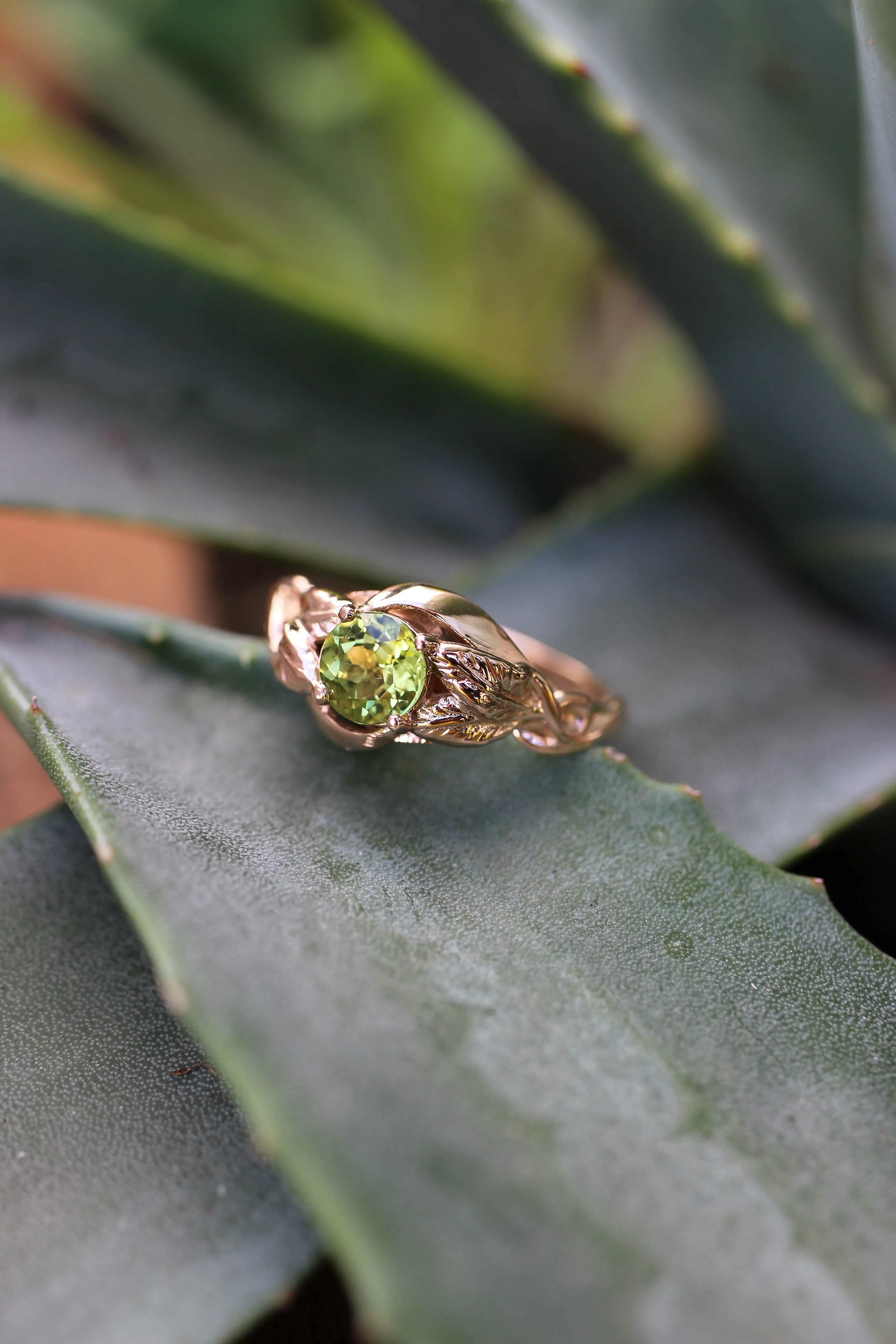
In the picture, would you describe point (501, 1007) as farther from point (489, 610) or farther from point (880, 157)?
point (880, 157)

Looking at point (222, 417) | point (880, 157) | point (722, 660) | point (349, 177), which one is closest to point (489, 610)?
point (722, 660)

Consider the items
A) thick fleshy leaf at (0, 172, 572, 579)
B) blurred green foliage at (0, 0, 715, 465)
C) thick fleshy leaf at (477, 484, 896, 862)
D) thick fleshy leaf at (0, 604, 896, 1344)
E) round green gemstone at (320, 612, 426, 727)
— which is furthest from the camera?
blurred green foliage at (0, 0, 715, 465)

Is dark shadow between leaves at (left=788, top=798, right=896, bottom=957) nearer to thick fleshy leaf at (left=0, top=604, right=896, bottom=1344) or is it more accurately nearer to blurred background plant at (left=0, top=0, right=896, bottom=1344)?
blurred background plant at (left=0, top=0, right=896, bottom=1344)

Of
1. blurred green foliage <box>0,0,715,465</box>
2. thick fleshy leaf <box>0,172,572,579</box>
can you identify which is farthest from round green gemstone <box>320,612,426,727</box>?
blurred green foliage <box>0,0,715,465</box>

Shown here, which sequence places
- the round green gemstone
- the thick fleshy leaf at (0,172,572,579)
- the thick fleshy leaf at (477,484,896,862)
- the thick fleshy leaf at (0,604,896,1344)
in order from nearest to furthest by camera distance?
the thick fleshy leaf at (0,604,896,1344), the round green gemstone, the thick fleshy leaf at (477,484,896,862), the thick fleshy leaf at (0,172,572,579)

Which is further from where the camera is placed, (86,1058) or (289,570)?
(289,570)

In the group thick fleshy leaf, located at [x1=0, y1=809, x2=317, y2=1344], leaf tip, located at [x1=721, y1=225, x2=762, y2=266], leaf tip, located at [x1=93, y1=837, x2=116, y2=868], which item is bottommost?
thick fleshy leaf, located at [x1=0, y1=809, x2=317, y2=1344]

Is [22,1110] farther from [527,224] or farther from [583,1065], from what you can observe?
[527,224]

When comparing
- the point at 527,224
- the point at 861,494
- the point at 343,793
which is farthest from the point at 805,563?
the point at 527,224
